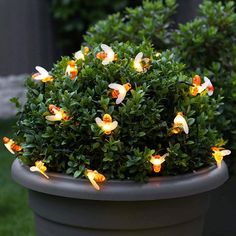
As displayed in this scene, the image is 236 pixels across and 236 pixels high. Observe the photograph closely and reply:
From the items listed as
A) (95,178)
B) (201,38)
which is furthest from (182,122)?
(201,38)

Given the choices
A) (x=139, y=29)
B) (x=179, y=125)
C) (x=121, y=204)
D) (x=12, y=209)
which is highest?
(x=179, y=125)

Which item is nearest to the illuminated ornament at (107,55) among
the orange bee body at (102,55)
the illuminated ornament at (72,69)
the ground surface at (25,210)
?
the orange bee body at (102,55)

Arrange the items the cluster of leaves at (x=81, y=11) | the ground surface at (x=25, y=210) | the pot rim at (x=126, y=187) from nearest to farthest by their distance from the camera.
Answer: the pot rim at (x=126, y=187) < the ground surface at (x=25, y=210) < the cluster of leaves at (x=81, y=11)

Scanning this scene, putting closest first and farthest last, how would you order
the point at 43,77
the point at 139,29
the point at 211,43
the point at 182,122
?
1. the point at 182,122
2. the point at 43,77
3. the point at 211,43
4. the point at 139,29

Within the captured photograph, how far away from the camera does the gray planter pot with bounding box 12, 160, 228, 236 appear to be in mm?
2180

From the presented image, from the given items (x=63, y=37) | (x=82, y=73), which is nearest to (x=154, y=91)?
(x=82, y=73)

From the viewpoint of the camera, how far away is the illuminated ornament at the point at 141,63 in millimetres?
2420

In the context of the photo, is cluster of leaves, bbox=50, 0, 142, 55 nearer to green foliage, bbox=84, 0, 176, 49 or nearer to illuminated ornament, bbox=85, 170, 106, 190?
green foliage, bbox=84, 0, 176, 49

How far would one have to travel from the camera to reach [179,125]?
2.30m

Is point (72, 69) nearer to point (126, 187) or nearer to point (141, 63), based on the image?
point (141, 63)

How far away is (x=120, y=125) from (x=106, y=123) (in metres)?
0.07

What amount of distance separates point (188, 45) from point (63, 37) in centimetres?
472

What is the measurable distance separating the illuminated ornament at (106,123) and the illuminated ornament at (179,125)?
0.24 m

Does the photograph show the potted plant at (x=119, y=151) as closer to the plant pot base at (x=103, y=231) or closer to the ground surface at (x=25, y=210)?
the plant pot base at (x=103, y=231)
